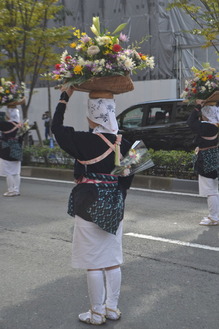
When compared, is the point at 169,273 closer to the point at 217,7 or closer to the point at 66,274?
the point at 66,274

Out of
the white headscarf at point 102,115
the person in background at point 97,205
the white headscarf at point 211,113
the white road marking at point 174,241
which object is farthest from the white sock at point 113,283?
the white headscarf at point 211,113

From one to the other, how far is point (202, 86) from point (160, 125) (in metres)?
4.98

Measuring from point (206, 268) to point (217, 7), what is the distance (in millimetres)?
6353

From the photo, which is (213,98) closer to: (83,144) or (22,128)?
(83,144)

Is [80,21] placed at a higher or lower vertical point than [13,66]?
higher

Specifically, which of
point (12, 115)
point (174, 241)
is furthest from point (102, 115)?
point (12, 115)

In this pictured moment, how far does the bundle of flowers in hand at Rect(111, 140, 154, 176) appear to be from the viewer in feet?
11.9

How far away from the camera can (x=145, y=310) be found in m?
3.86

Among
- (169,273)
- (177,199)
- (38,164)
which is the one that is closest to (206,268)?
(169,273)

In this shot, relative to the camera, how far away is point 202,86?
6.80 metres

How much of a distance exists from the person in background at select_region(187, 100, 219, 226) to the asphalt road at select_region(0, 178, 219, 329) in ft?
1.28

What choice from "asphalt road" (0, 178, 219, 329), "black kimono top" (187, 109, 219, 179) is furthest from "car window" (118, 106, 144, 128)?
"black kimono top" (187, 109, 219, 179)

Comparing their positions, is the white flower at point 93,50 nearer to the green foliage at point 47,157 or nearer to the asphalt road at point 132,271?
the asphalt road at point 132,271

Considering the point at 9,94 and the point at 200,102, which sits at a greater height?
the point at 9,94
